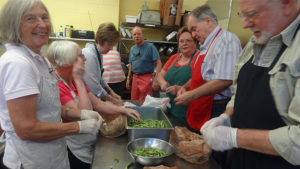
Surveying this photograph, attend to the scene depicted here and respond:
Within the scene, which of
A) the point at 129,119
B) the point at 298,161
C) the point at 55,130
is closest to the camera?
the point at 298,161

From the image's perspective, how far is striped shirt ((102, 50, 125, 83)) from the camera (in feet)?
12.5

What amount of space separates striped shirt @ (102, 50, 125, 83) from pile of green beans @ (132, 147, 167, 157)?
2.63 metres

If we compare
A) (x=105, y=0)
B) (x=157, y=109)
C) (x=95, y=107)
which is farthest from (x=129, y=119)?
(x=105, y=0)

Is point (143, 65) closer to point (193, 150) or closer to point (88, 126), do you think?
point (88, 126)

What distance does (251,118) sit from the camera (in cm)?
105

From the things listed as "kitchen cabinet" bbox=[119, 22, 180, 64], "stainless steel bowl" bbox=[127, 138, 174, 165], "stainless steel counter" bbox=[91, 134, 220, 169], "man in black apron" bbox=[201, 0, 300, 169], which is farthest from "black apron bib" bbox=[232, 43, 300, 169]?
"kitchen cabinet" bbox=[119, 22, 180, 64]

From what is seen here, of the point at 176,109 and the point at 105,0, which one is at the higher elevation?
the point at 105,0

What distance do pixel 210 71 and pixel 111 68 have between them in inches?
92.0

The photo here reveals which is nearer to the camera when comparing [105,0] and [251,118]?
[251,118]

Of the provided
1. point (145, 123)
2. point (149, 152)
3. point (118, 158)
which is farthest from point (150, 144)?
point (145, 123)

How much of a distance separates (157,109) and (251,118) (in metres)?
1.06

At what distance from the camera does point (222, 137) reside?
1033mm

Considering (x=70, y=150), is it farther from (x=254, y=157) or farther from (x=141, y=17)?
(x=141, y=17)

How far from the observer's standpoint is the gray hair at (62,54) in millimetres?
1719
